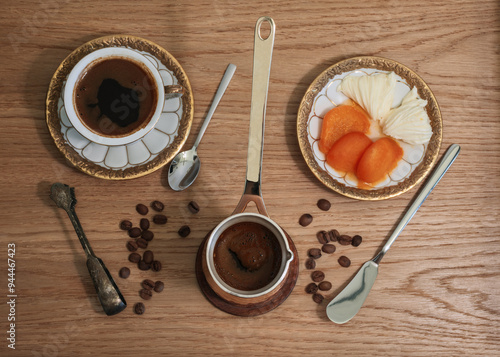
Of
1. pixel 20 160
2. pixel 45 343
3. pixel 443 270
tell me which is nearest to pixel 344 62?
pixel 443 270

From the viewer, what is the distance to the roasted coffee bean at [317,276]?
1189 mm

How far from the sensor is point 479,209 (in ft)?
4.08

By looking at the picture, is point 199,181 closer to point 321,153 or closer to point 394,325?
point 321,153

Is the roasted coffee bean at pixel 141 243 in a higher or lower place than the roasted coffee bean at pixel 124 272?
higher

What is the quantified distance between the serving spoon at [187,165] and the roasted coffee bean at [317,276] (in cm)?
41

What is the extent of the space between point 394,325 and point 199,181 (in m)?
0.65

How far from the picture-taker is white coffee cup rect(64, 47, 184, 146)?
1.07 m

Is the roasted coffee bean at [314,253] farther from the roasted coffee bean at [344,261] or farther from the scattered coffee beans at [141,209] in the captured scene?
the scattered coffee beans at [141,209]

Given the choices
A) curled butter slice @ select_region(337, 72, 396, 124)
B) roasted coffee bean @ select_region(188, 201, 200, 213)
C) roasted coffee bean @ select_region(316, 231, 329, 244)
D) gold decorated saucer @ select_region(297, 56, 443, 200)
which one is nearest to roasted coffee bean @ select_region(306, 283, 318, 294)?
roasted coffee bean @ select_region(316, 231, 329, 244)

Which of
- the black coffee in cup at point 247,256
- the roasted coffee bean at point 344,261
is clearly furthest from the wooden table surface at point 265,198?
the black coffee in cup at point 247,256

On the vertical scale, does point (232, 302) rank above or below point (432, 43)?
below

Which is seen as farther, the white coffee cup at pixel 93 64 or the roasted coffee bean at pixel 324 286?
the roasted coffee bean at pixel 324 286

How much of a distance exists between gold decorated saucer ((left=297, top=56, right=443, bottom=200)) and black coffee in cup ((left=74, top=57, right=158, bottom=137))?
40 centimetres

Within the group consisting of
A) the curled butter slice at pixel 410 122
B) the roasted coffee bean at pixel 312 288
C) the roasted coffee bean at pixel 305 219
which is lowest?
the roasted coffee bean at pixel 312 288
